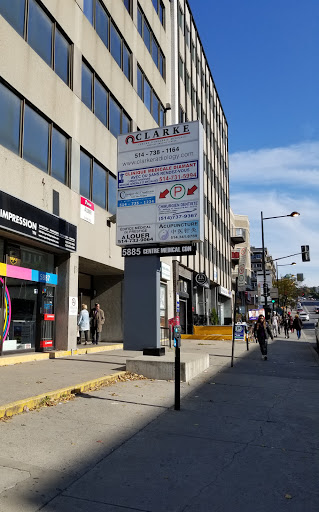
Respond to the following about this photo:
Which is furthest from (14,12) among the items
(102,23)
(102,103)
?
(102,23)

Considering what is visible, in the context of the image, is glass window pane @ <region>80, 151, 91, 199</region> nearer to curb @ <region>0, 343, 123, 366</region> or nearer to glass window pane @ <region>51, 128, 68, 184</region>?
glass window pane @ <region>51, 128, 68, 184</region>

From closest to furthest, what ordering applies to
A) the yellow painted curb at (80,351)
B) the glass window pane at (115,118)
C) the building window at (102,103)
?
the yellow painted curb at (80,351) → the building window at (102,103) → the glass window pane at (115,118)

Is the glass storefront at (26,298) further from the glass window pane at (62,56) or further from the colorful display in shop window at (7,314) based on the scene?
the glass window pane at (62,56)

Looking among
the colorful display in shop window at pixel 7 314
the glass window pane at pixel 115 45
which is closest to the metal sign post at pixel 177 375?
the colorful display in shop window at pixel 7 314

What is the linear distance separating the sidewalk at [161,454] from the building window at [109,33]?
48.1ft

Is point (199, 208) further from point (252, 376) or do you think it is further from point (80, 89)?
point (80, 89)

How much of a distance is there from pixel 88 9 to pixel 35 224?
31.4 ft

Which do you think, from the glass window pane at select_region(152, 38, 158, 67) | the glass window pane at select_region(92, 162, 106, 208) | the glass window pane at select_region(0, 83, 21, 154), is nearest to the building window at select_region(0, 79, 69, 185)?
the glass window pane at select_region(0, 83, 21, 154)

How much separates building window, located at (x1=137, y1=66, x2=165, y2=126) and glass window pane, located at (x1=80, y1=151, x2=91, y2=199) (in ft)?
25.8

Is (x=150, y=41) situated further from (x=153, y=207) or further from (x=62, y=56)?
(x=153, y=207)

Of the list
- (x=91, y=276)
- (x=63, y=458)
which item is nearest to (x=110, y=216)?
(x=91, y=276)

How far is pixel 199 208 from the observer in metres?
10.8

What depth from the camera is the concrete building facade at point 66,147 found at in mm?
12047

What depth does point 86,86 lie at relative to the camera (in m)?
16.6
